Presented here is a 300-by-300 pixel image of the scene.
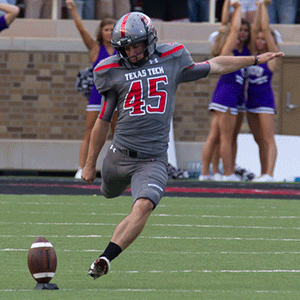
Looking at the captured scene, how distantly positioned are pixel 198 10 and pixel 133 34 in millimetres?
12496

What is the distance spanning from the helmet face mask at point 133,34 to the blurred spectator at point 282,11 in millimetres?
12270

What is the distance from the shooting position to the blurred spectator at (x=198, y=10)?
59.7 feet

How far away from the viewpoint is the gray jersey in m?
6.18

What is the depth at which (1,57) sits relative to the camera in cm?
1741

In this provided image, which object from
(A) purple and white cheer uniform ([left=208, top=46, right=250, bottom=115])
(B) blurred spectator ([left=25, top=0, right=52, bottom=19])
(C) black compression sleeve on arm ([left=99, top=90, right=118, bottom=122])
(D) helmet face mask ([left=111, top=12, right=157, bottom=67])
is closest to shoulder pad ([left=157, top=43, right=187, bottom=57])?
(D) helmet face mask ([left=111, top=12, right=157, bottom=67])

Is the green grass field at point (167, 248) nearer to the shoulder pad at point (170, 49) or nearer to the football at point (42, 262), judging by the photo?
the football at point (42, 262)

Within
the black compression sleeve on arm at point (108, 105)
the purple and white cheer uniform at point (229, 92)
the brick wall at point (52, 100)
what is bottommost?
the brick wall at point (52, 100)

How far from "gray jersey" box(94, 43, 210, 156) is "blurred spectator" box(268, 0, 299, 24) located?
12.3 metres

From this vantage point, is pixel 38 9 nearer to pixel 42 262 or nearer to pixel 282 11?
pixel 282 11

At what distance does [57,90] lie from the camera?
1761cm

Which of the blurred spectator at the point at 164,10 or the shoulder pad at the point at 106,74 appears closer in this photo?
the shoulder pad at the point at 106,74

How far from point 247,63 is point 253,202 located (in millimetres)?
4654

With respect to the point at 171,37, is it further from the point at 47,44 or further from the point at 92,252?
the point at 92,252

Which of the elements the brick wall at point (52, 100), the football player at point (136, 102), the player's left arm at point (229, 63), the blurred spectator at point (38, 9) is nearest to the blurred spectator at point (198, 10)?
the brick wall at point (52, 100)
